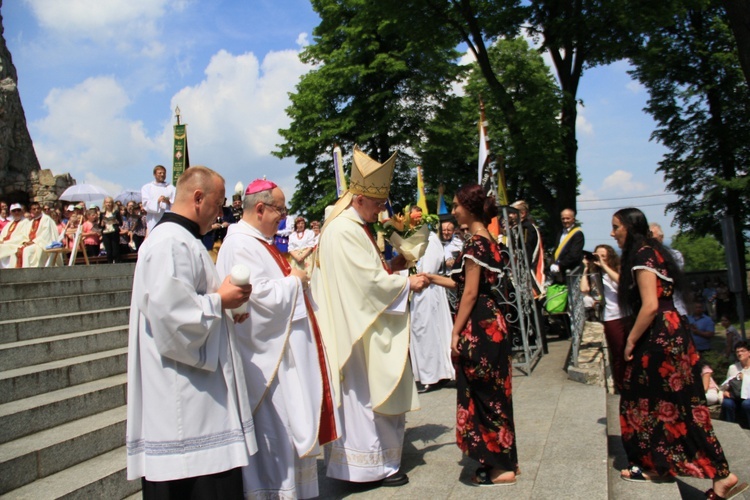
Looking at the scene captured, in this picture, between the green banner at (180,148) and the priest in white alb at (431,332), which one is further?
the green banner at (180,148)

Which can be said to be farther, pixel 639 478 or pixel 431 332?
pixel 431 332

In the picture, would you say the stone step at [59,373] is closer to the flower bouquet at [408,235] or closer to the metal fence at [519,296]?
the flower bouquet at [408,235]

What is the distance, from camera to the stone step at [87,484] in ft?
12.2

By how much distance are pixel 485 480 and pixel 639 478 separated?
115cm

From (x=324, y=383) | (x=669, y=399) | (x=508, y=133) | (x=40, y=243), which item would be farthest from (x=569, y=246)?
(x=508, y=133)

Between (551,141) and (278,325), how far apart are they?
12.3 metres

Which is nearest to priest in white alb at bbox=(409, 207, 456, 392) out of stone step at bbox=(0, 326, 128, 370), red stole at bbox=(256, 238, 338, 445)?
stone step at bbox=(0, 326, 128, 370)

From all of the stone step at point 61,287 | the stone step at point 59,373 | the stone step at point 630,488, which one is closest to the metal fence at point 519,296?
the stone step at point 630,488

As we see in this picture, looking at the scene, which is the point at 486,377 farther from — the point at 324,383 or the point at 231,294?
the point at 231,294

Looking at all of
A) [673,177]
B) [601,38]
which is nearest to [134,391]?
[601,38]

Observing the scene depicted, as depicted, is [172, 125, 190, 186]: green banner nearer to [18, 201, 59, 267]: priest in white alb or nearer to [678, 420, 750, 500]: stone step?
[18, 201, 59, 267]: priest in white alb

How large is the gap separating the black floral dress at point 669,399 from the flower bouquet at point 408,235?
1482 mm

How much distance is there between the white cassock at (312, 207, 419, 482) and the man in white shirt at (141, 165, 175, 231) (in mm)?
7050

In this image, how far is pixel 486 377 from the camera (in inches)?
163
